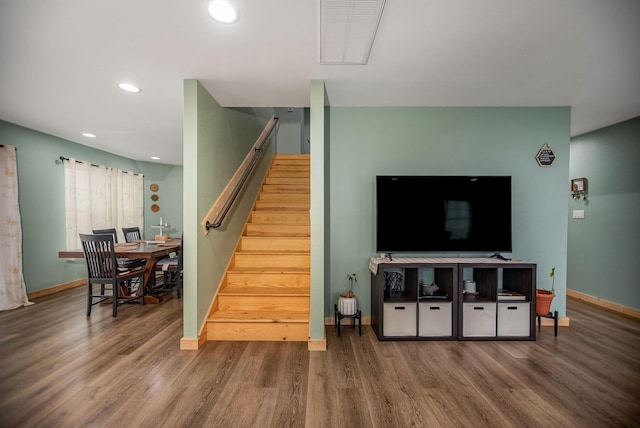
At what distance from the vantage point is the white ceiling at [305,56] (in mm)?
1765

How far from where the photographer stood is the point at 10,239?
3.79 meters

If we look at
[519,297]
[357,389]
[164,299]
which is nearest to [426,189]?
[519,297]

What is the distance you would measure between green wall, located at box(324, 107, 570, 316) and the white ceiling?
17 centimetres

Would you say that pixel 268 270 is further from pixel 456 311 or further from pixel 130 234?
pixel 130 234

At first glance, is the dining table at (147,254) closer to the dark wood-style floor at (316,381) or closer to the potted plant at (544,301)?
the dark wood-style floor at (316,381)

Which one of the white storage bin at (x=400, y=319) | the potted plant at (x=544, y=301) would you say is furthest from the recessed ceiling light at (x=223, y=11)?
the potted plant at (x=544, y=301)

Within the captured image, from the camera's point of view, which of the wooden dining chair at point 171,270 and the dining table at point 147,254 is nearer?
the dining table at point 147,254

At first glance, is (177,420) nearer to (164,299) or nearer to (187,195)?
(187,195)

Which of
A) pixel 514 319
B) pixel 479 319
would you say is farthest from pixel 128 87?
pixel 514 319

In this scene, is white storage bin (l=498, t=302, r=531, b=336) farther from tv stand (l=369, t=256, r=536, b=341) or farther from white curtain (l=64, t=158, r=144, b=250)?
white curtain (l=64, t=158, r=144, b=250)

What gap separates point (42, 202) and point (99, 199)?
0.97m

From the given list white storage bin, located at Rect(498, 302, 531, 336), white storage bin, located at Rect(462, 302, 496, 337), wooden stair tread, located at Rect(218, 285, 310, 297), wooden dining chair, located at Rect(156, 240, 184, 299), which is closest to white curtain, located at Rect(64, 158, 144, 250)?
wooden dining chair, located at Rect(156, 240, 184, 299)

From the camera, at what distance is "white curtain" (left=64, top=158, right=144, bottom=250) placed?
15.6ft

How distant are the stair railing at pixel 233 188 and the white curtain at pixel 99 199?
121 inches
